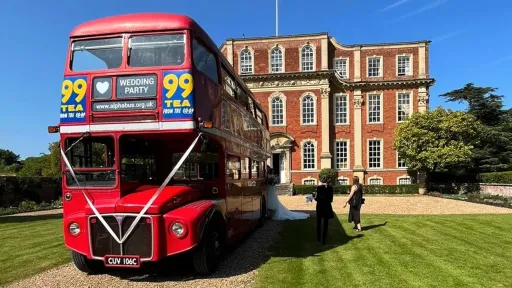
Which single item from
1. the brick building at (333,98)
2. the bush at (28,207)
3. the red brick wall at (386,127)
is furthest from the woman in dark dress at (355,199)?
the red brick wall at (386,127)

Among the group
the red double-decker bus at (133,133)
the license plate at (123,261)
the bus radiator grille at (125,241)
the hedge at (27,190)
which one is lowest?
the hedge at (27,190)

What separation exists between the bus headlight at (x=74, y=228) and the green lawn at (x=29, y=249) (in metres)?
1.59

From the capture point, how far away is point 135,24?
657cm

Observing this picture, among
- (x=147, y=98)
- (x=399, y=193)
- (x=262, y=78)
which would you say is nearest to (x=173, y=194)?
(x=147, y=98)

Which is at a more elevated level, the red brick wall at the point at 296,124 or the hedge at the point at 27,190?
the red brick wall at the point at 296,124

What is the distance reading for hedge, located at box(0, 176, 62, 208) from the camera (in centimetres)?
2184

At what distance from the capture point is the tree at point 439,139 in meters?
28.0

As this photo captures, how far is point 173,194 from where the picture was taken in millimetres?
6359

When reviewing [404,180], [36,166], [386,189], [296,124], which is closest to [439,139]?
[386,189]

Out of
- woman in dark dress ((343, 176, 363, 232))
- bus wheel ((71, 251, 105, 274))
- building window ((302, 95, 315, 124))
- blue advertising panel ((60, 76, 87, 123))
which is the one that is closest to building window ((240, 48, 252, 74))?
building window ((302, 95, 315, 124))

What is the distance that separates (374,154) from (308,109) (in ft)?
23.9

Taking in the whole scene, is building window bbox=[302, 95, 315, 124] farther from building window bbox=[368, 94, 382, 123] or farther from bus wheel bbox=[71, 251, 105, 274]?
bus wheel bbox=[71, 251, 105, 274]

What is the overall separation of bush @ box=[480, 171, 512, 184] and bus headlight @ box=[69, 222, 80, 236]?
1016 inches

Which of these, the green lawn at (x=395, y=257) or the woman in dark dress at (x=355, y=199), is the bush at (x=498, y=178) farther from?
the woman in dark dress at (x=355, y=199)
